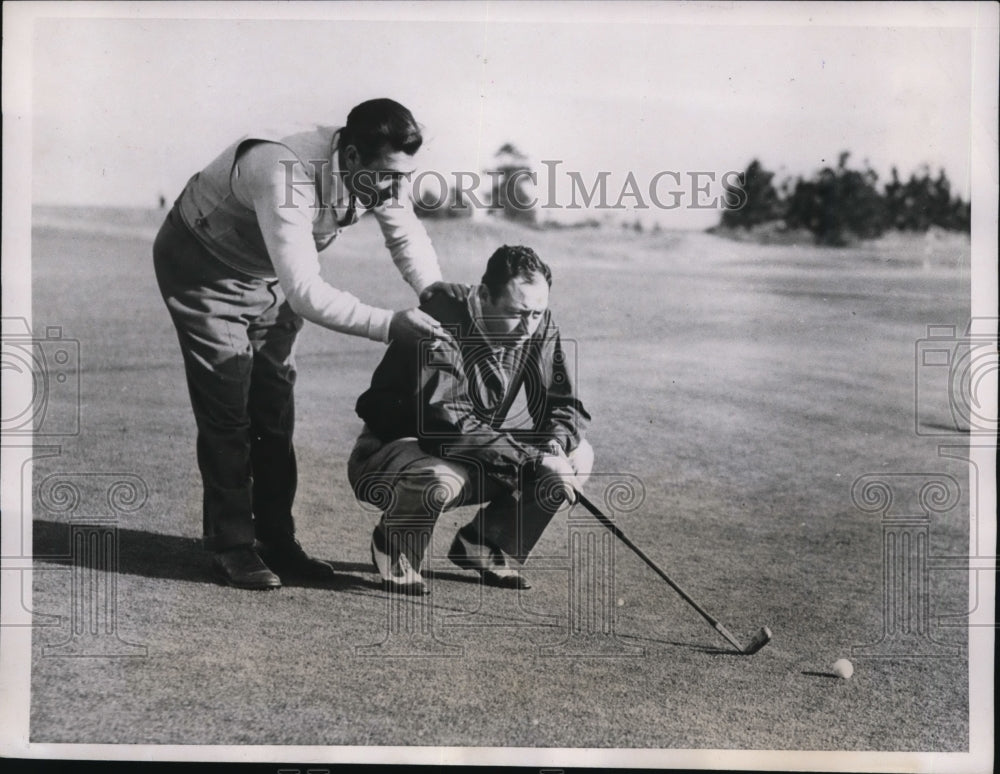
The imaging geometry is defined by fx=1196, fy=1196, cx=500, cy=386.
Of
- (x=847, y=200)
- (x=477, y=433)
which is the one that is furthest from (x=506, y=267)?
(x=847, y=200)

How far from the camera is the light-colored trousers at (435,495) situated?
4.17 meters

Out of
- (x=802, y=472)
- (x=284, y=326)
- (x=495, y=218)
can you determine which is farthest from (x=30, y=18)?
(x=802, y=472)

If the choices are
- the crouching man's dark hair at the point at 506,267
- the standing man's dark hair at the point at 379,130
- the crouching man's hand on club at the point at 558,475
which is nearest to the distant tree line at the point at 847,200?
the crouching man's dark hair at the point at 506,267

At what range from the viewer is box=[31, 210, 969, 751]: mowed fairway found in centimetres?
408

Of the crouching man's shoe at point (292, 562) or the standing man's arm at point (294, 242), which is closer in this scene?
the standing man's arm at point (294, 242)

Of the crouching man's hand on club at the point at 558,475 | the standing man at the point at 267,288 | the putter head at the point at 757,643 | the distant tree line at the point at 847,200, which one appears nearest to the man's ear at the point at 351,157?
the standing man at the point at 267,288

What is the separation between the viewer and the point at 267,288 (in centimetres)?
411

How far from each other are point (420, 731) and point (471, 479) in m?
0.87

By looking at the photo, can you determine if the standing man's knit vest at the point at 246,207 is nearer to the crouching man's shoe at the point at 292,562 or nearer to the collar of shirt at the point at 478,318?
the collar of shirt at the point at 478,318

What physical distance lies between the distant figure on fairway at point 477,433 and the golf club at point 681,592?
3.9 inches

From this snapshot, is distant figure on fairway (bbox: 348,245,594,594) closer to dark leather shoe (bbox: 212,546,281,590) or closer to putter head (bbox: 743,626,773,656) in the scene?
dark leather shoe (bbox: 212,546,281,590)

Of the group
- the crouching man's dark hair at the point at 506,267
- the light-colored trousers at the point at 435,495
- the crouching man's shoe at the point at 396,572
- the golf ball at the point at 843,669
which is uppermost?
the crouching man's dark hair at the point at 506,267

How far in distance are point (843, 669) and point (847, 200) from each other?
5.41 ft

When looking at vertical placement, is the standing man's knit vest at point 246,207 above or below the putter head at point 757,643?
above
